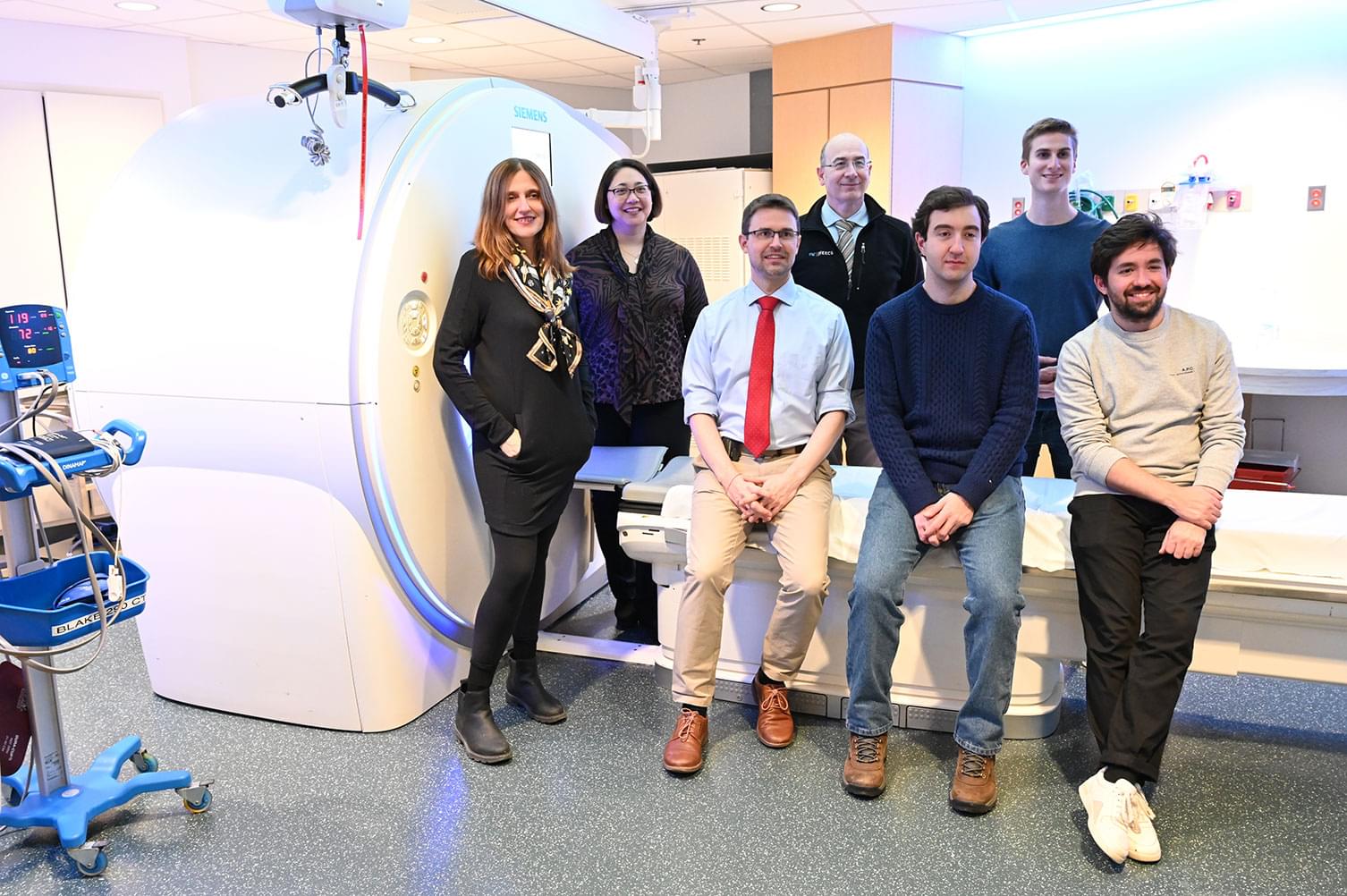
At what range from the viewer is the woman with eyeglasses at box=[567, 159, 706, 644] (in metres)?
2.97

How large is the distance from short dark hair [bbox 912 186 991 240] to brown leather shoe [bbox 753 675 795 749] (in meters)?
1.19

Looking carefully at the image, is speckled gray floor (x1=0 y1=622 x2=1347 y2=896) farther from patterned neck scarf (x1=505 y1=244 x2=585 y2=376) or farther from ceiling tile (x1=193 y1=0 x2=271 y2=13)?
ceiling tile (x1=193 y1=0 x2=271 y2=13)

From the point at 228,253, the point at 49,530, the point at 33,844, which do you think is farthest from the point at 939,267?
the point at 49,530

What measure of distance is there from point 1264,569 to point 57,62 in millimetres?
5597

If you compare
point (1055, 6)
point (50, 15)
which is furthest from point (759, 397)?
point (50, 15)

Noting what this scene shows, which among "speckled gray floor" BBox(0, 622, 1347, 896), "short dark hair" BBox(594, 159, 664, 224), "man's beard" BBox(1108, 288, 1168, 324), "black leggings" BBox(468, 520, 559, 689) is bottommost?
"speckled gray floor" BBox(0, 622, 1347, 896)

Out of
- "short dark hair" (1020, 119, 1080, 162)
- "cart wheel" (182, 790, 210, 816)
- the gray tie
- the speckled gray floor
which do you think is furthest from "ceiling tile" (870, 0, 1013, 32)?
"cart wheel" (182, 790, 210, 816)

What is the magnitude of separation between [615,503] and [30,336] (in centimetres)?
168

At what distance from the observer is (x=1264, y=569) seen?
2178 mm

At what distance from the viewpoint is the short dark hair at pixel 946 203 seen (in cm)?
230

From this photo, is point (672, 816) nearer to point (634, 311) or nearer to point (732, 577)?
point (732, 577)

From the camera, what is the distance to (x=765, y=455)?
254 cm

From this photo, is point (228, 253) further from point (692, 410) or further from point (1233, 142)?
point (1233, 142)

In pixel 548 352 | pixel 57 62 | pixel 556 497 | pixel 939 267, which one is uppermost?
pixel 57 62
